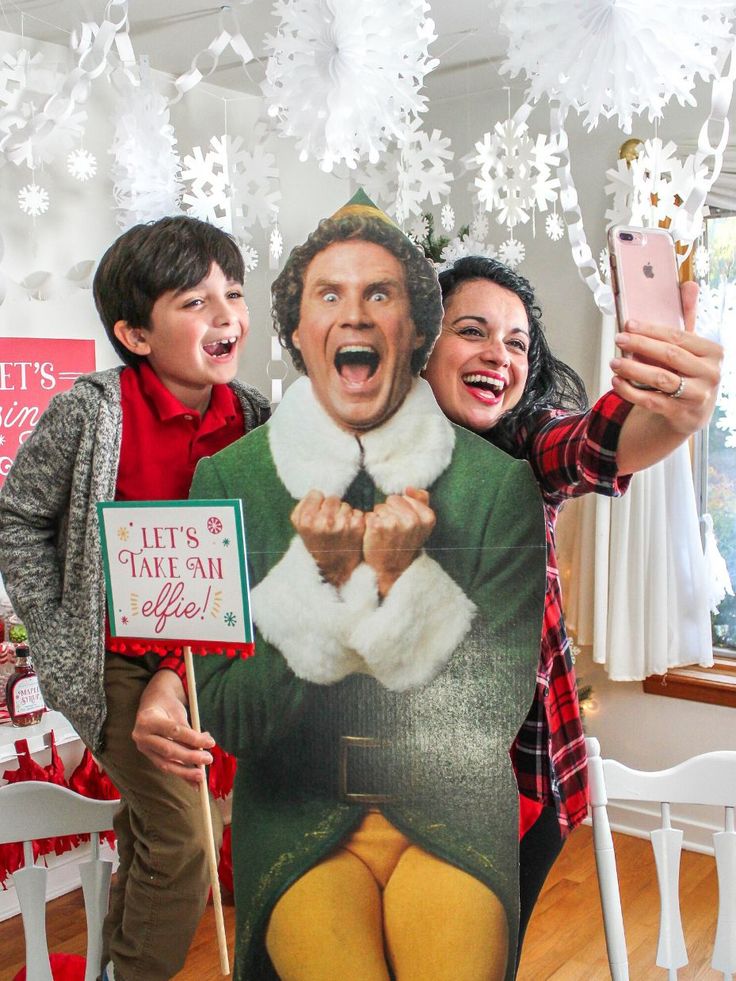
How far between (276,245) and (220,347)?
12cm

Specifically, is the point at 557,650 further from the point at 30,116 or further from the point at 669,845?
the point at 30,116

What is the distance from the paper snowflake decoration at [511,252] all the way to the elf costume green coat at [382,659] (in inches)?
6.3

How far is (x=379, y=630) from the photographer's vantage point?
92 centimetres

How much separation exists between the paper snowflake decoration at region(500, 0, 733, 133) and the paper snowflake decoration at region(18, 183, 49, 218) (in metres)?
0.60

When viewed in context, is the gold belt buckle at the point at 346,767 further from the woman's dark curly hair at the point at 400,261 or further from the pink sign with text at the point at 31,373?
the pink sign with text at the point at 31,373

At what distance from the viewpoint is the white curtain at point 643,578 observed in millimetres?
1151

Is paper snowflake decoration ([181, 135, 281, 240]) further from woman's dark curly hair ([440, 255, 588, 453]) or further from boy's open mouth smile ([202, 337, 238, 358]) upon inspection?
woman's dark curly hair ([440, 255, 588, 453])

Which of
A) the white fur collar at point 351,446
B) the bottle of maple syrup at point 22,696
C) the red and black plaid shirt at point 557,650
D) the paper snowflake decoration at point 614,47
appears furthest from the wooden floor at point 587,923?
the paper snowflake decoration at point 614,47

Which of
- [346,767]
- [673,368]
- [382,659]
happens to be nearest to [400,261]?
[673,368]

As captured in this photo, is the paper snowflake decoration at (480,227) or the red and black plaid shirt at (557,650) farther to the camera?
the paper snowflake decoration at (480,227)

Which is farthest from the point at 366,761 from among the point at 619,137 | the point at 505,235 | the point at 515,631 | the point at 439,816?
the point at 619,137

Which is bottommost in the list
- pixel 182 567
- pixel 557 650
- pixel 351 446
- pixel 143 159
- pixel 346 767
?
pixel 346 767

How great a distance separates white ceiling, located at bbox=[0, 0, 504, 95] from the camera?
0.95 metres

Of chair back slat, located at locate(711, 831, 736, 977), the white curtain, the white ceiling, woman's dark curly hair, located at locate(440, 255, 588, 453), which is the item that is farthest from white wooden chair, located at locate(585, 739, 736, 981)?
the white ceiling
